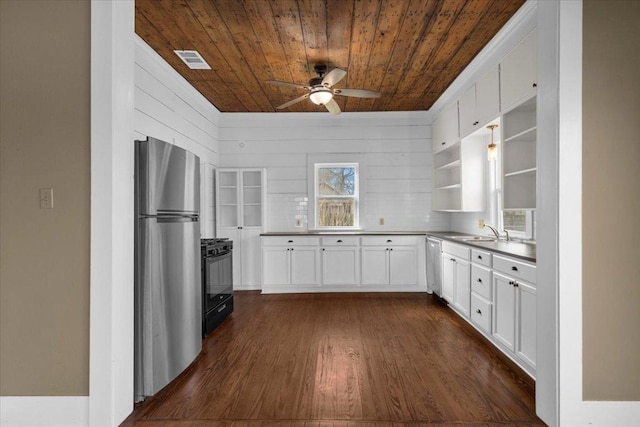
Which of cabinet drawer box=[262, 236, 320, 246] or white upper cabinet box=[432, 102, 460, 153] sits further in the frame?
cabinet drawer box=[262, 236, 320, 246]

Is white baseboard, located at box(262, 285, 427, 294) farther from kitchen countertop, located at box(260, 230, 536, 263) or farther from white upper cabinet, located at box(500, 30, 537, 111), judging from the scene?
white upper cabinet, located at box(500, 30, 537, 111)

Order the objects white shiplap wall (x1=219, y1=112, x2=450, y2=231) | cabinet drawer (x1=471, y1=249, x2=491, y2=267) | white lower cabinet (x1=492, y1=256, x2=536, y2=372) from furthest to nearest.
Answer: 1. white shiplap wall (x1=219, y1=112, x2=450, y2=231)
2. cabinet drawer (x1=471, y1=249, x2=491, y2=267)
3. white lower cabinet (x1=492, y1=256, x2=536, y2=372)

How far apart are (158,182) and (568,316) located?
2585 millimetres

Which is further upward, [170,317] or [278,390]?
[170,317]

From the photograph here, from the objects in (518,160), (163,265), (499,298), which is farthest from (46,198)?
(518,160)

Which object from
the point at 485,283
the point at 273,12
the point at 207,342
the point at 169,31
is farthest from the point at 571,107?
the point at 207,342

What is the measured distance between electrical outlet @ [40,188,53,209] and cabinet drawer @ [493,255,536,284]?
9.85 feet

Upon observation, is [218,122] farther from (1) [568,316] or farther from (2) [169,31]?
(1) [568,316]

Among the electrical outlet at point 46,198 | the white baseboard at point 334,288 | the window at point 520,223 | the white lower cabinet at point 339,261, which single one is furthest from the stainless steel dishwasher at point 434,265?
the electrical outlet at point 46,198

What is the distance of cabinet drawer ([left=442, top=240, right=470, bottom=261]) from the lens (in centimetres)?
360

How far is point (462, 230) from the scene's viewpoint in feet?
16.8

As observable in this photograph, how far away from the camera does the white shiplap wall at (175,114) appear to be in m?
3.35

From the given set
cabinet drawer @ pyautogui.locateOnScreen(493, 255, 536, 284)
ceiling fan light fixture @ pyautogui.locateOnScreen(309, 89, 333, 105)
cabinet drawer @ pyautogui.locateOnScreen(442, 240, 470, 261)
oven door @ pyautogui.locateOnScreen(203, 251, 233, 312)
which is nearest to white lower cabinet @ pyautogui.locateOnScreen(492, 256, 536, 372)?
cabinet drawer @ pyautogui.locateOnScreen(493, 255, 536, 284)

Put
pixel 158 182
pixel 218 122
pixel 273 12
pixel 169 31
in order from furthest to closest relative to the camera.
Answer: pixel 218 122 < pixel 169 31 < pixel 273 12 < pixel 158 182
